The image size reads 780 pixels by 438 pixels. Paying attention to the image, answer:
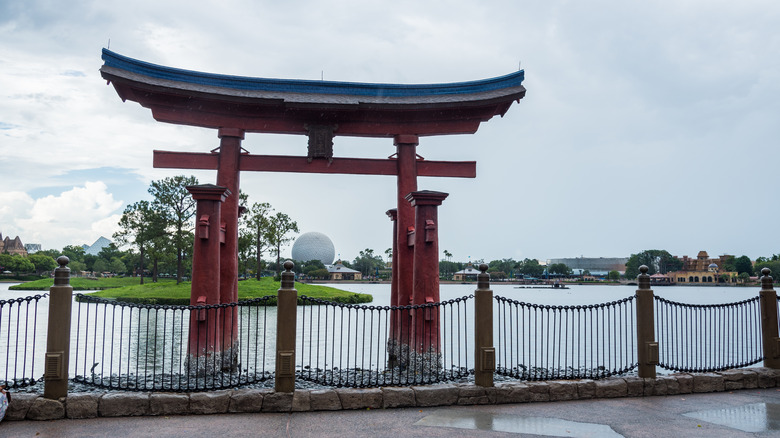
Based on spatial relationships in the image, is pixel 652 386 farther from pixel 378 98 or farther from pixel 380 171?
pixel 378 98

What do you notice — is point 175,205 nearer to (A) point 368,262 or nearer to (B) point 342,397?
(B) point 342,397

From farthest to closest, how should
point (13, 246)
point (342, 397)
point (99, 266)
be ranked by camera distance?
point (13, 246)
point (99, 266)
point (342, 397)

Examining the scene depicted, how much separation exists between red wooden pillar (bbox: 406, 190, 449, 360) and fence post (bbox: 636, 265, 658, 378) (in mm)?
3459

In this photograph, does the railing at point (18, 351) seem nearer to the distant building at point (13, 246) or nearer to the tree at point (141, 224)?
the tree at point (141, 224)

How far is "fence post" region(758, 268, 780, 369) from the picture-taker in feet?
30.4

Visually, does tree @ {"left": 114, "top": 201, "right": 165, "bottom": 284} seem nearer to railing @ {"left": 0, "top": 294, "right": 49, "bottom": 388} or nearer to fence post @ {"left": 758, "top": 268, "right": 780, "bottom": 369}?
railing @ {"left": 0, "top": 294, "right": 49, "bottom": 388}

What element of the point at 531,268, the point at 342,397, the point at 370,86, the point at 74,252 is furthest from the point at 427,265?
the point at 531,268

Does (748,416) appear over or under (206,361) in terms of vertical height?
under

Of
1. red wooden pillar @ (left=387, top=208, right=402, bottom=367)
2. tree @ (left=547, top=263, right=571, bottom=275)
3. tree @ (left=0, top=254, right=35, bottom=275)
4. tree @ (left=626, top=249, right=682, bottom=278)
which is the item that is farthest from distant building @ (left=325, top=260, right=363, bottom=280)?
red wooden pillar @ (left=387, top=208, right=402, bottom=367)

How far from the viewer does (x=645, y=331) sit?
28.2 feet

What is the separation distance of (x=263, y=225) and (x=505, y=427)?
37.5 metres

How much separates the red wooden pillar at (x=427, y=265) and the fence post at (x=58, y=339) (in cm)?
559

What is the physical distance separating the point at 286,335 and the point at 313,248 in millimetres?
91969

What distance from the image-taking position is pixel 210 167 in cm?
1137
